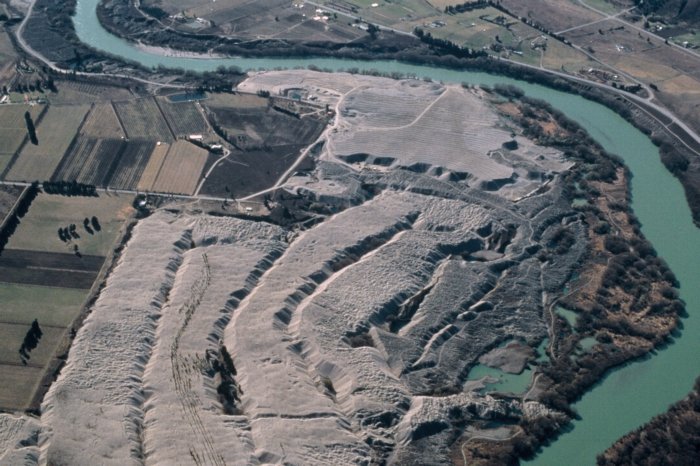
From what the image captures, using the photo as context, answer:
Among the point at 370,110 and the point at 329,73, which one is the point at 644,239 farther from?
the point at 329,73

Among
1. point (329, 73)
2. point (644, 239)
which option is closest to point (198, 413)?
point (644, 239)

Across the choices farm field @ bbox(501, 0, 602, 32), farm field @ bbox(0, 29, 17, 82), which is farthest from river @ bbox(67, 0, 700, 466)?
farm field @ bbox(501, 0, 602, 32)

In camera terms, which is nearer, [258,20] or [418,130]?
[418,130]

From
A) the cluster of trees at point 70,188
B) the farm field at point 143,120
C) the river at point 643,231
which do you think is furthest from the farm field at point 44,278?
the river at point 643,231

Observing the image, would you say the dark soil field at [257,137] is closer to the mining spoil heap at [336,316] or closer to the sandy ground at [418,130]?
the sandy ground at [418,130]

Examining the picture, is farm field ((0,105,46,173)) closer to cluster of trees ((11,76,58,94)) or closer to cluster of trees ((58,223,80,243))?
cluster of trees ((11,76,58,94))

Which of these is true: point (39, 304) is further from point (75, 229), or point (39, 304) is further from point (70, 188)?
point (70, 188)

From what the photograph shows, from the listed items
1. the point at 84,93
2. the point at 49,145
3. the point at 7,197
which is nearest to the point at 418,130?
the point at 49,145
